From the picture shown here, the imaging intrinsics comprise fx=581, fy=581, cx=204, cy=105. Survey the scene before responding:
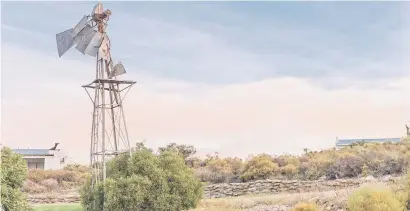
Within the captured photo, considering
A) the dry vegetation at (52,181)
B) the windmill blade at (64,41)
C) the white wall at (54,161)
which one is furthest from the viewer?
the white wall at (54,161)

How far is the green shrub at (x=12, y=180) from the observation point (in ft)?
41.8

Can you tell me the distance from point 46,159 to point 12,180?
33329 millimetres

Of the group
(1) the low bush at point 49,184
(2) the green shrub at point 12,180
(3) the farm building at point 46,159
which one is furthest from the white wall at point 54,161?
(2) the green shrub at point 12,180

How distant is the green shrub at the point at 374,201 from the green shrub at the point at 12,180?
725 cm

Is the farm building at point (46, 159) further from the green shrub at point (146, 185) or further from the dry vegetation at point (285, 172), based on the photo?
the green shrub at point (146, 185)

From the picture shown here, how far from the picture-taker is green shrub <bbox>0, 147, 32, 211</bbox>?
12.7 metres

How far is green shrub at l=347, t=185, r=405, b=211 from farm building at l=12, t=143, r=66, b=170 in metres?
37.3

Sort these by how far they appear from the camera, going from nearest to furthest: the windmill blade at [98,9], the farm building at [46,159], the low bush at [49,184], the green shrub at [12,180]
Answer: the green shrub at [12,180] < the windmill blade at [98,9] < the low bush at [49,184] < the farm building at [46,159]

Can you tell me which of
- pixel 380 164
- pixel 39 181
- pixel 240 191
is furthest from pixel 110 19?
pixel 39 181

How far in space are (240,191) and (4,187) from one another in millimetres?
10761

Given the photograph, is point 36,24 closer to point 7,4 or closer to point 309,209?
point 7,4

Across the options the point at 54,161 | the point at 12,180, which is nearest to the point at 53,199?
the point at 12,180

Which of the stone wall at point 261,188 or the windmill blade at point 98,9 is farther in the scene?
the stone wall at point 261,188

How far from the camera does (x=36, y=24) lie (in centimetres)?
1486
